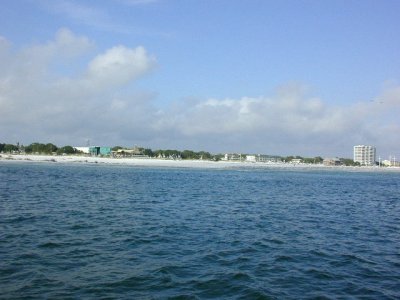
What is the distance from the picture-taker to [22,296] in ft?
33.8

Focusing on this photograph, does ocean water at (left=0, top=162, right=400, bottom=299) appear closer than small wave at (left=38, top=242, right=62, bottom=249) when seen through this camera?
Yes

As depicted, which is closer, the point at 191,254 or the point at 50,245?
the point at 191,254

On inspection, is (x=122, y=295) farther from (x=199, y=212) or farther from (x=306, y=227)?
(x=199, y=212)

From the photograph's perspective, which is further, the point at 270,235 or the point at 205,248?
the point at 270,235

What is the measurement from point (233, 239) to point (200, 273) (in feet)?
19.7

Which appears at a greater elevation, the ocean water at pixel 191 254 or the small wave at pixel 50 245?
the small wave at pixel 50 245

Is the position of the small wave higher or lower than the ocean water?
higher

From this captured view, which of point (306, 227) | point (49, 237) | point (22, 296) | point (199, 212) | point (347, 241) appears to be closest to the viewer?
point (22, 296)

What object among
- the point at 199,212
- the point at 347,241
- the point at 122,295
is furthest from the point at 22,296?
the point at 199,212

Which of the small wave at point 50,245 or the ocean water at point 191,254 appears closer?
the ocean water at point 191,254

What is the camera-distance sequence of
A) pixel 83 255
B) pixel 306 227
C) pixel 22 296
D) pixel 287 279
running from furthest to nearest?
1. pixel 306 227
2. pixel 83 255
3. pixel 287 279
4. pixel 22 296

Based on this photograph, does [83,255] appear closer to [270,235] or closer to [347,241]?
[270,235]

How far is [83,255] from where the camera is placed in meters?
14.9

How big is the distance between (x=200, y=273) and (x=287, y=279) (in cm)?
280
